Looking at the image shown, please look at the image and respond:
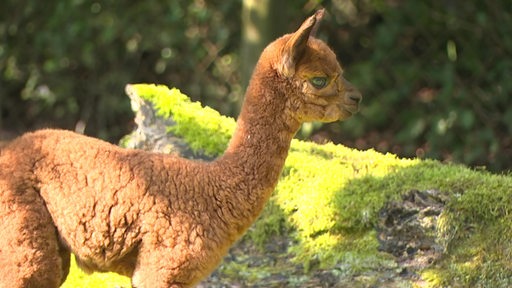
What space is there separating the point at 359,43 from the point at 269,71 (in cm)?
629

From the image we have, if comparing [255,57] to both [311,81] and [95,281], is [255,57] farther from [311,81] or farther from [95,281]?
[311,81]

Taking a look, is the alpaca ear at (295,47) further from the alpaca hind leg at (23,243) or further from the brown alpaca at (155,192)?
the alpaca hind leg at (23,243)

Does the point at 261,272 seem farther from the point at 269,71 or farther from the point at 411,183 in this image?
the point at 269,71

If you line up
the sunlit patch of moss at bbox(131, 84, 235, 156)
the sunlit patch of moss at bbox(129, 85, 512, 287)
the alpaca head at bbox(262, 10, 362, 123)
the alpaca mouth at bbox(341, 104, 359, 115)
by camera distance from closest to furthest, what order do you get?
the alpaca head at bbox(262, 10, 362, 123)
the alpaca mouth at bbox(341, 104, 359, 115)
the sunlit patch of moss at bbox(129, 85, 512, 287)
the sunlit patch of moss at bbox(131, 84, 235, 156)

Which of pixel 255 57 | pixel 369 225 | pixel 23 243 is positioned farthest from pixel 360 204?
pixel 255 57

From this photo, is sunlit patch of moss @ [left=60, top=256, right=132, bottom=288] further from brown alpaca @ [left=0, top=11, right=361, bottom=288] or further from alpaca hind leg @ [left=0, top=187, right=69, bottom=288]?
alpaca hind leg @ [left=0, top=187, right=69, bottom=288]

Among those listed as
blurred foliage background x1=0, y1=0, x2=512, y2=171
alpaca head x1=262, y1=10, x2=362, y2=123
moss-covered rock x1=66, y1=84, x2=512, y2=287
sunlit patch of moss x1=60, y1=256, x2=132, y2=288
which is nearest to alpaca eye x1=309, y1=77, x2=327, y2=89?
alpaca head x1=262, y1=10, x2=362, y2=123

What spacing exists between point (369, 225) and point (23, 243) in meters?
2.13

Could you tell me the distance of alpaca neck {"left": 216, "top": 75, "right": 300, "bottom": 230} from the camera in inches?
195

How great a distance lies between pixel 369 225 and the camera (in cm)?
607

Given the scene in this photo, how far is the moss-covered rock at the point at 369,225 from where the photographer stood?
5684 millimetres

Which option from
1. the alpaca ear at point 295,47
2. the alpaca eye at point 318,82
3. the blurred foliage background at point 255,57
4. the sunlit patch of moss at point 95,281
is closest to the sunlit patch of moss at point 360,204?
the sunlit patch of moss at point 95,281

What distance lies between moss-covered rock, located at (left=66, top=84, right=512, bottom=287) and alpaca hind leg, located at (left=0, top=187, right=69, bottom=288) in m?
1.66

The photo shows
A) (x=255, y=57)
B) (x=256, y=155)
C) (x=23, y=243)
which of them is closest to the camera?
(x=23, y=243)
